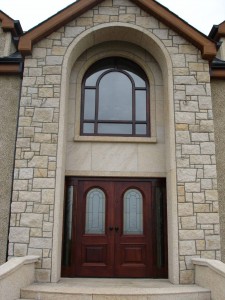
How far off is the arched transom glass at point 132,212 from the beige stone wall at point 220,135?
177 centimetres

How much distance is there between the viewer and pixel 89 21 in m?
Answer: 7.71

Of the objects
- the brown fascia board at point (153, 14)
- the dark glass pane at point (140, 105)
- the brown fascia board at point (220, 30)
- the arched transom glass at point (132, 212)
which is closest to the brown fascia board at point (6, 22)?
the brown fascia board at point (153, 14)

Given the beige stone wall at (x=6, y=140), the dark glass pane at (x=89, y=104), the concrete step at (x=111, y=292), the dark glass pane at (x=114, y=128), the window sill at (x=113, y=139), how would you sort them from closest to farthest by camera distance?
the concrete step at (x=111, y=292)
the beige stone wall at (x=6, y=140)
the window sill at (x=113, y=139)
the dark glass pane at (x=114, y=128)
the dark glass pane at (x=89, y=104)

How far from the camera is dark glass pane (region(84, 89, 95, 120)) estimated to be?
7829mm

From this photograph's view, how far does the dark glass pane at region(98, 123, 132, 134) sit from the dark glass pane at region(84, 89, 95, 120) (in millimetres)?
333

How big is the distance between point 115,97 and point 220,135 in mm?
2656

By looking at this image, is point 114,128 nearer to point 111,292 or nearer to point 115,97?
point 115,97

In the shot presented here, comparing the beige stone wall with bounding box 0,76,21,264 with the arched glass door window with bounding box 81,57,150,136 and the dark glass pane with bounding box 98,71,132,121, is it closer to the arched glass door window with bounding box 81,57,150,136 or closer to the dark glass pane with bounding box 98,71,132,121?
the arched glass door window with bounding box 81,57,150,136

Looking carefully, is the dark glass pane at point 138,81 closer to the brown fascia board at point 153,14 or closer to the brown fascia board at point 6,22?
the brown fascia board at point 153,14

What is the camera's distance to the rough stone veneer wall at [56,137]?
642cm

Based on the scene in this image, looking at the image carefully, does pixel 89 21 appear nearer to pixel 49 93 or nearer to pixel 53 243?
pixel 49 93

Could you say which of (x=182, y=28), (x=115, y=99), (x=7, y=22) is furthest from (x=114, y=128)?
(x=7, y=22)

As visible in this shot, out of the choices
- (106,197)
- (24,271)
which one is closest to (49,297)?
(24,271)

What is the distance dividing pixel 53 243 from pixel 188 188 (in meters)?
2.94
